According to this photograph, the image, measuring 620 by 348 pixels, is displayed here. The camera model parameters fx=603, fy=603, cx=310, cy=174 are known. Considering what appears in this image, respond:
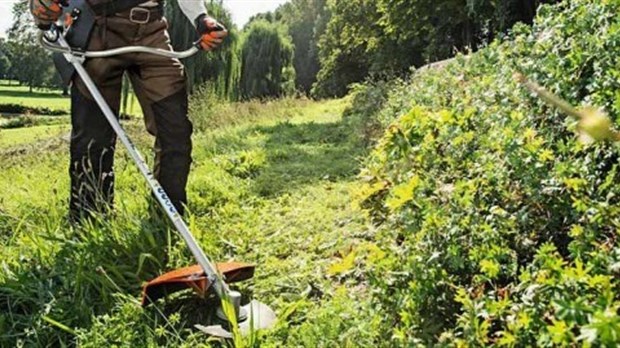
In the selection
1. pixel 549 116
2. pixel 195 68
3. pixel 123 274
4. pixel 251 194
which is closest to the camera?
pixel 549 116

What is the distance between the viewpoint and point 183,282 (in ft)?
7.78

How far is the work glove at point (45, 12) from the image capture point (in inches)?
112

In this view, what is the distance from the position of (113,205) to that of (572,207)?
2.35m

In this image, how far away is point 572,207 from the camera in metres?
1.72

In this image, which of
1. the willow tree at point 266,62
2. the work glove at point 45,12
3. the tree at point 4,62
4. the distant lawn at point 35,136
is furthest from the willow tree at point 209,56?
the tree at point 4,62

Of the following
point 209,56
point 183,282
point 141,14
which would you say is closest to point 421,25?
point 209,56

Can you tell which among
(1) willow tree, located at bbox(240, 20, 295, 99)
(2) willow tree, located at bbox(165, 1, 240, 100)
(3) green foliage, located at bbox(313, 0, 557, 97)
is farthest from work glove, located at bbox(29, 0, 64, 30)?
(1) willow tree, located at bbox(240, 20, 295, 99)

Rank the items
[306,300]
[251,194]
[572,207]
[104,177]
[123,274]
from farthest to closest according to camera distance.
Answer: [251,194], [104,177], [123,274], [306,300], [572,207]

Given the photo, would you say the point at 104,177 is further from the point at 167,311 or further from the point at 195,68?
the point at 195,68

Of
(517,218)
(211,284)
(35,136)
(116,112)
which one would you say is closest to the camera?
(517,218)

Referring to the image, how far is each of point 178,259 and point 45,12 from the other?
52.4 inches

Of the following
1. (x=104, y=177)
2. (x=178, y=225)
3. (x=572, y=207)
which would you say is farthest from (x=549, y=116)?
(x=104, y=177)

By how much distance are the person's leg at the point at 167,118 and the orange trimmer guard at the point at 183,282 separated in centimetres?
81

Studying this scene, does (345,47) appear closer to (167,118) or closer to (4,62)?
(167,118)
